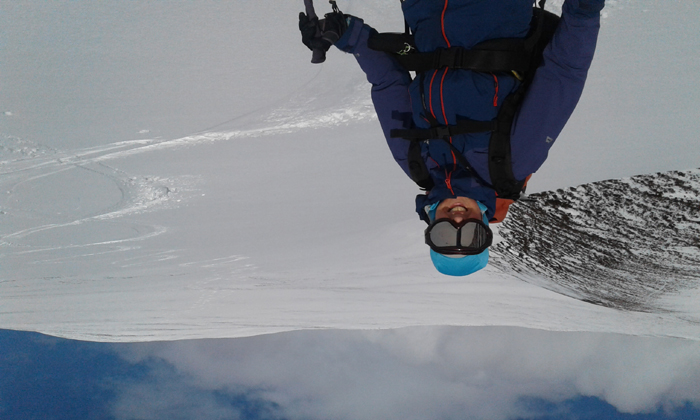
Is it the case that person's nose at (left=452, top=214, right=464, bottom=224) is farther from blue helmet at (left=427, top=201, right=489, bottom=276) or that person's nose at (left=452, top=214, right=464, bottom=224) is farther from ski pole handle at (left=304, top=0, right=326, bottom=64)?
ski pole handle at (left=304, top=0, right=326, bottom=64)

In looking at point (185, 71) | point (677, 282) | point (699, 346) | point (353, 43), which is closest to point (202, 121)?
point (185, 71)

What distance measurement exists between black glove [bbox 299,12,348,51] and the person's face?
0.78 meters

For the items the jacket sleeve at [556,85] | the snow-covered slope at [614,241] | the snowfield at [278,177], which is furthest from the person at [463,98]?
the snow-covered slope at [614,241]

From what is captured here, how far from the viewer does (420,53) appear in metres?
1.71

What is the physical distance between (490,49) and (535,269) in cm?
269

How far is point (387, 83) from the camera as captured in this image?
182cm

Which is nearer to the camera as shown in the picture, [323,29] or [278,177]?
[323,29]

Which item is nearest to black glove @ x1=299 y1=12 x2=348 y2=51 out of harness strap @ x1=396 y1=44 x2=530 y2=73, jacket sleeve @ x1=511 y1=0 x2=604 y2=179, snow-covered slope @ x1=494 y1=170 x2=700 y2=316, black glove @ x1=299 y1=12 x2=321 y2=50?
black glove @ x1=299 y1=12 x2=321 y2=50

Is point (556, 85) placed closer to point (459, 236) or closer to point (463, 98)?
point (463, 98)

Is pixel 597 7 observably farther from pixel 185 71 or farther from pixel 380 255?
pixel 380 255

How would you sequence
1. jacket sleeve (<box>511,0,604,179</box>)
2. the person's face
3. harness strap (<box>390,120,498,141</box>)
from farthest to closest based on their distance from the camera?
the person's face < harness strap (<box>390,120,498,141</box>) < jacket sleeve (<box>511,0,604,179</box>)

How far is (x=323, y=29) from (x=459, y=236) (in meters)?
0.95

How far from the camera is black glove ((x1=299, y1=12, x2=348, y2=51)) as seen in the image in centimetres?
169

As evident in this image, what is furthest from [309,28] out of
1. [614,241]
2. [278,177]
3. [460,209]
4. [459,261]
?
[614,241]
